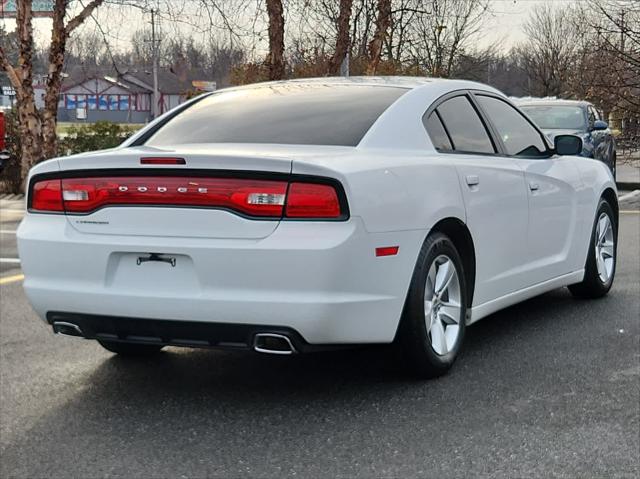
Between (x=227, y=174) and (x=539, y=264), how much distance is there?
255 cm

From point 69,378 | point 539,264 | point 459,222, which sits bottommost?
point 69,378

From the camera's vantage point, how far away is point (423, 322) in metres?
4.54

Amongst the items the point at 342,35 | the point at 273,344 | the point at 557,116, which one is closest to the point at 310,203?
the point at 273,344

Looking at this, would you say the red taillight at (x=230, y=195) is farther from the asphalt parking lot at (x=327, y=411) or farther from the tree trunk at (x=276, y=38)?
the tree trunk at (x=276, y=38)

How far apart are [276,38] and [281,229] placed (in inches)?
639

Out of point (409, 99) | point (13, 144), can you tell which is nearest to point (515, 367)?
point (409, 99)

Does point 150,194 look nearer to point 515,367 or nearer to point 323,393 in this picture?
point 323,393

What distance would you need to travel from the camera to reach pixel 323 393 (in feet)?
15.1

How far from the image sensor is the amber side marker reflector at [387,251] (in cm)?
418

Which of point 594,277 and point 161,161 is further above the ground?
point 161,161

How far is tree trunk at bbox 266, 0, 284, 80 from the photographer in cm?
1945

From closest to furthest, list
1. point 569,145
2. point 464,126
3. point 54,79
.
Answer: point 464,126, point 569,145, point 54,79

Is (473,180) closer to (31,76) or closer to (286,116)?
(286,116)

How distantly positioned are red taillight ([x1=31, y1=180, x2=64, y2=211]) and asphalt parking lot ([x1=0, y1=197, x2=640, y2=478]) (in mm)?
907
